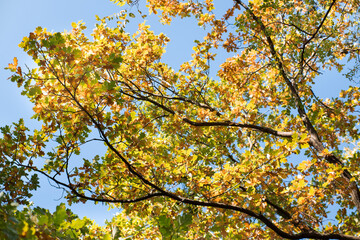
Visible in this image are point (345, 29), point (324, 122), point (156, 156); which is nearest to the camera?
point (156, 156)

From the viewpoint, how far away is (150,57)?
7496mm

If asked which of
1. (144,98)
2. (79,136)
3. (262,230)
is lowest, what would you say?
(262,230)

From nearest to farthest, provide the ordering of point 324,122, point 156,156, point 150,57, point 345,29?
point 156,156 < point 150,57 < point 324,122 < point 345,29

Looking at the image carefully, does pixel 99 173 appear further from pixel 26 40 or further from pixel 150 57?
pixel 150 57

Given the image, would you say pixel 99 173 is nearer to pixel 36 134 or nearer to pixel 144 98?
pixel 36 134

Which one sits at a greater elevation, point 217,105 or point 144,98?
A: point 217,105

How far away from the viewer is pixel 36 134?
5602mm

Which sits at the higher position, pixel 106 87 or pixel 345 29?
pixel 345 29

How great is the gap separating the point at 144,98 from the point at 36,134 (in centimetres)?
301

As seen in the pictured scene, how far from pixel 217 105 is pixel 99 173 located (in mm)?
6360

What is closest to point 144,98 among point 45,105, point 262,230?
point 45,105

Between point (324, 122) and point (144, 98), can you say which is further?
point (324, 122)

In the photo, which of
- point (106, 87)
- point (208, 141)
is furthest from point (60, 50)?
point (208, 141)

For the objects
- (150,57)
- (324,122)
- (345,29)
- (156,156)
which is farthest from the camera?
(345,29)
